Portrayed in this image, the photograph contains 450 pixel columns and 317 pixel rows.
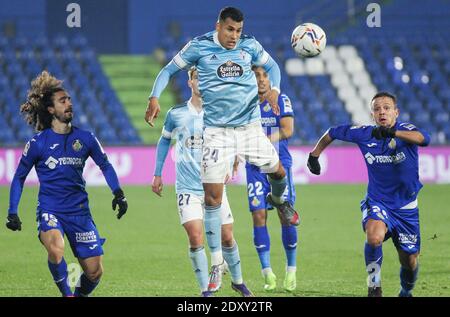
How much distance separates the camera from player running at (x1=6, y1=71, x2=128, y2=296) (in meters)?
7.84

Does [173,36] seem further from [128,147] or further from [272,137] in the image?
[272,137]

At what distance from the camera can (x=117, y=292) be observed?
8984 millimetres

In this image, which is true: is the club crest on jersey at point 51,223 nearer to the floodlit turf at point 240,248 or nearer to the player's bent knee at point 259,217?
the floodlit turf at point 240,248

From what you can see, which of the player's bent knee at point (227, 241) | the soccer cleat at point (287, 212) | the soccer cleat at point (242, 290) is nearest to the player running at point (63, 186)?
the player's bent knee at point (227, 241)

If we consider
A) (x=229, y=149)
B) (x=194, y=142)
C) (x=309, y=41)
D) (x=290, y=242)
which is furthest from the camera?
(x=290, y=242)

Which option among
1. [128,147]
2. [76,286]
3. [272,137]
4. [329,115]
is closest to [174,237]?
[272,137]

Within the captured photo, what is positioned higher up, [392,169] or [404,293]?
[392,169]

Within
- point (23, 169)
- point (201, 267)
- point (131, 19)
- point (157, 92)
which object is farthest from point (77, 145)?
point (131, 19)

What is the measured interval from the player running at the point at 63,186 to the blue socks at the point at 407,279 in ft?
7.75

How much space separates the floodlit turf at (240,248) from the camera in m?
9.31

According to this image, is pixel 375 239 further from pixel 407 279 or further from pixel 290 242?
pixel 290 242

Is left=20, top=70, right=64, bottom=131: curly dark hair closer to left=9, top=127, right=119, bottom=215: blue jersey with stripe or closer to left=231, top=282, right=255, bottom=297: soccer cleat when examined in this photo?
left=9, top=127, right=119, bottom=215: blue jersey with stripe

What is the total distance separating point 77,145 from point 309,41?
2.64 meters

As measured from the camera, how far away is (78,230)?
7.93m
